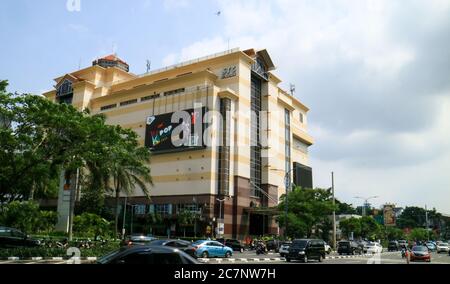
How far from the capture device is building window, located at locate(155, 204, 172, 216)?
6796cm

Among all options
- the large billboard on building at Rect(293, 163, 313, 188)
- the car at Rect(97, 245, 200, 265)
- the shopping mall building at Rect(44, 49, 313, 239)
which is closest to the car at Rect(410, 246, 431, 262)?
the shopping mall building at Rect(44, 49, 313, 239)

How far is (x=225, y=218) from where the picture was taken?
211 feet

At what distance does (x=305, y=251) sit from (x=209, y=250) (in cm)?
756

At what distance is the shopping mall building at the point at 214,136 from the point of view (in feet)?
214

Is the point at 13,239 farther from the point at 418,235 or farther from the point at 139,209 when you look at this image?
the point at 418,235

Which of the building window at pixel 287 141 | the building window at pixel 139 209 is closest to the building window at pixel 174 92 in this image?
the building window at pixel 139 209

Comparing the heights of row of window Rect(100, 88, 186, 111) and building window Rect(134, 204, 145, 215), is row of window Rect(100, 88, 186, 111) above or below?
above

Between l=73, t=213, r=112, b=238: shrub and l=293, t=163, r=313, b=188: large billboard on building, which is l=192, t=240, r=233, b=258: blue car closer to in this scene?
l=73, t=213, r=112, b=238: shrub

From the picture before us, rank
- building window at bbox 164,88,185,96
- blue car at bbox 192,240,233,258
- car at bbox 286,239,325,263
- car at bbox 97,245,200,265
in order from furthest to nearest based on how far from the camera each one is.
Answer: building window at bbox 164,88,185,96, blue car at bbox 192,240,233,258, car at bbox 286,239,325,263, car at bbox 97,245,200,265

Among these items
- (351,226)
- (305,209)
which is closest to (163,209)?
(305,209)

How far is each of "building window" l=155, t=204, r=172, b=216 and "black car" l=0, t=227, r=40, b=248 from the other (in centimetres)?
4032

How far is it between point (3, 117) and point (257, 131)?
54692mm
